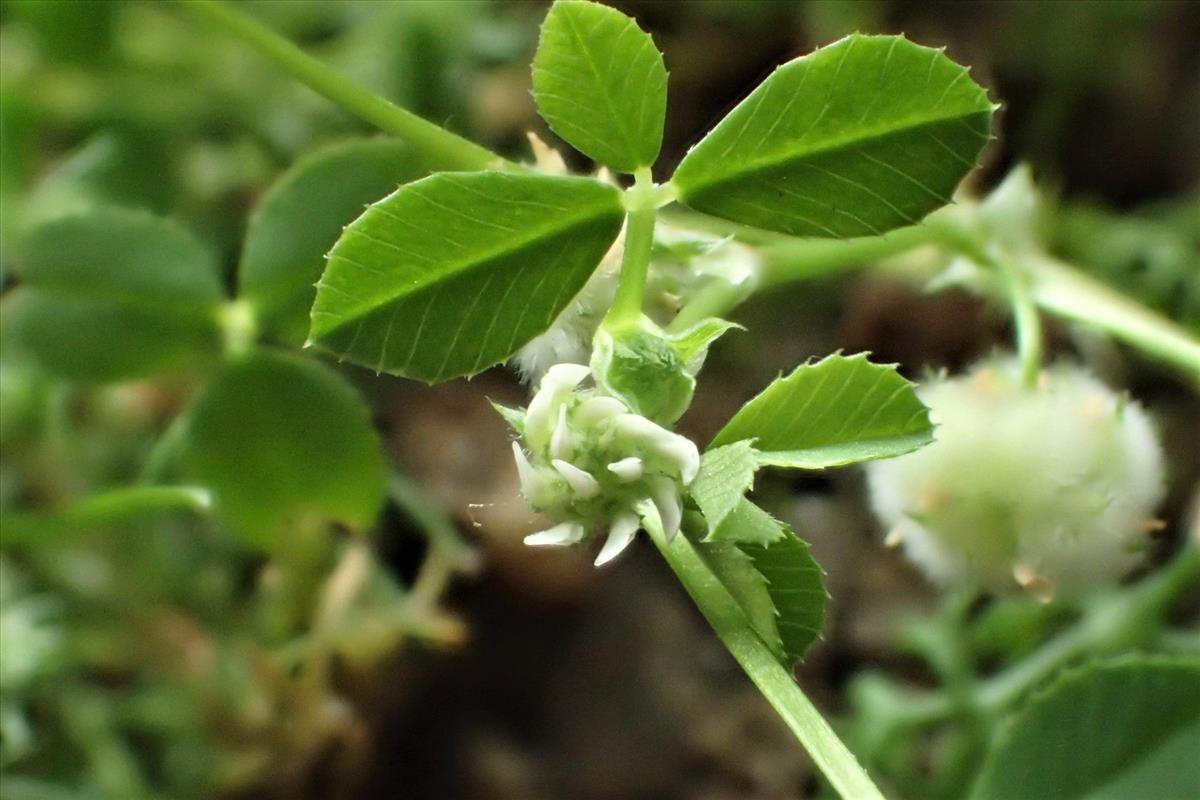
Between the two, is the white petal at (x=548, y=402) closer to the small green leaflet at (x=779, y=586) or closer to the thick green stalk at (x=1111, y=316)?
the small green leaflet at (x=779, y=586)

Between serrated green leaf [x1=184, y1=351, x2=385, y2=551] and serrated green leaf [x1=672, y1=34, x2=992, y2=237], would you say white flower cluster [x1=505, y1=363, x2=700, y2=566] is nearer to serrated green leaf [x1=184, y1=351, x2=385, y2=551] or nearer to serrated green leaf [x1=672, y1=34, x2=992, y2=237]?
serrated green leaf [x1=672, y1=34, x2=992, y2=237]

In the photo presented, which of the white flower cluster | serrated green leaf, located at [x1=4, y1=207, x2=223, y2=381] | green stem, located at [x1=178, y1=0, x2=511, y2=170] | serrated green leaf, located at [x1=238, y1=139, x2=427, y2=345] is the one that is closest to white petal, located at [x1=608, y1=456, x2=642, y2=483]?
the white flower cluster

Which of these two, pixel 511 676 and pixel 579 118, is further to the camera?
pixel 511 676

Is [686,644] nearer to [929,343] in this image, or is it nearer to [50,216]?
[929,343]

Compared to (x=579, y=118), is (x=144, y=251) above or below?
below

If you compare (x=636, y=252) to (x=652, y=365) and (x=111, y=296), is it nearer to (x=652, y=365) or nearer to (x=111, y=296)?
(x=652, y=365)

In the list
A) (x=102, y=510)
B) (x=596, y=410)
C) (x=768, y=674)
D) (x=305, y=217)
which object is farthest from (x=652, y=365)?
(x=102, y=510)

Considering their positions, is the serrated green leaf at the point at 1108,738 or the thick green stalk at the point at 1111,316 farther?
the thick green stalk at the point at 1111,316

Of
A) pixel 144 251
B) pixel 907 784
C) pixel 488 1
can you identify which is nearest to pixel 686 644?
pixel 907 784

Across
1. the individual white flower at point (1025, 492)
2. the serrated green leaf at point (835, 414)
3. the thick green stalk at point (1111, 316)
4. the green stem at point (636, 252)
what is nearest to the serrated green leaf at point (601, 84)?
the green stem at point (636, 252)
